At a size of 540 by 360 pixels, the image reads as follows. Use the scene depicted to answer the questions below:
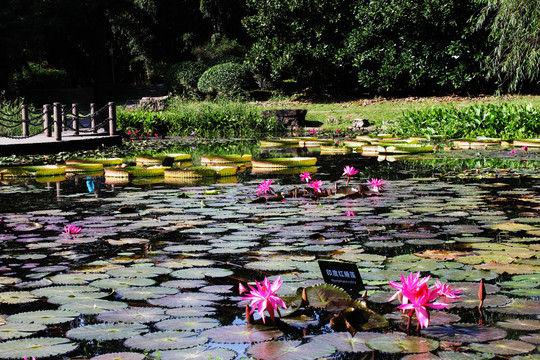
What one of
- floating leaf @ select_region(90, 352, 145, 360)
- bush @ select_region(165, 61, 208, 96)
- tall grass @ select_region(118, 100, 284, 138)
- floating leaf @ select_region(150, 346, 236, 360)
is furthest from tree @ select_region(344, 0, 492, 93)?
floating leaf @ select_region(90, 352, 145, 360)

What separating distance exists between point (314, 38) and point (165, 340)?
813 inches

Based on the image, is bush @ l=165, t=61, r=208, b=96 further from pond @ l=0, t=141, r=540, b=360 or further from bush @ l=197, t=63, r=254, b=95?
pond @ l=0, t=141, r=540, b=360

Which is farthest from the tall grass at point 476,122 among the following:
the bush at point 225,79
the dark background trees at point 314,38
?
the bush at point 225,79

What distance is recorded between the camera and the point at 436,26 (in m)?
19.3

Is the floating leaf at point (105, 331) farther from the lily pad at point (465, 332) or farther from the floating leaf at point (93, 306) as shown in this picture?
the lily pad at point (465, 332)

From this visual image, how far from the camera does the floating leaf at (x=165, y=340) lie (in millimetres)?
2004

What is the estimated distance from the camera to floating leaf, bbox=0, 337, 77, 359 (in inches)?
76.8

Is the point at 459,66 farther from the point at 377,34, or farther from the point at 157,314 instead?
the point at 157,314

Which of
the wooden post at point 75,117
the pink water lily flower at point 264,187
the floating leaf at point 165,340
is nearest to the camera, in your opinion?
the floating leaf at point 165,340

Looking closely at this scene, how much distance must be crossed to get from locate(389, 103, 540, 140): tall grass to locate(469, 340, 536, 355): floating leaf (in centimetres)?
1061

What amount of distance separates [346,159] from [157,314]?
7.39 meters

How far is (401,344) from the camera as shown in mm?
2002

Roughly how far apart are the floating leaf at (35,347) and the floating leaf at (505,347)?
1256mm

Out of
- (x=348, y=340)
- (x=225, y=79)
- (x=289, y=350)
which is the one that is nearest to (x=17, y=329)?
(x=289, y=350)
